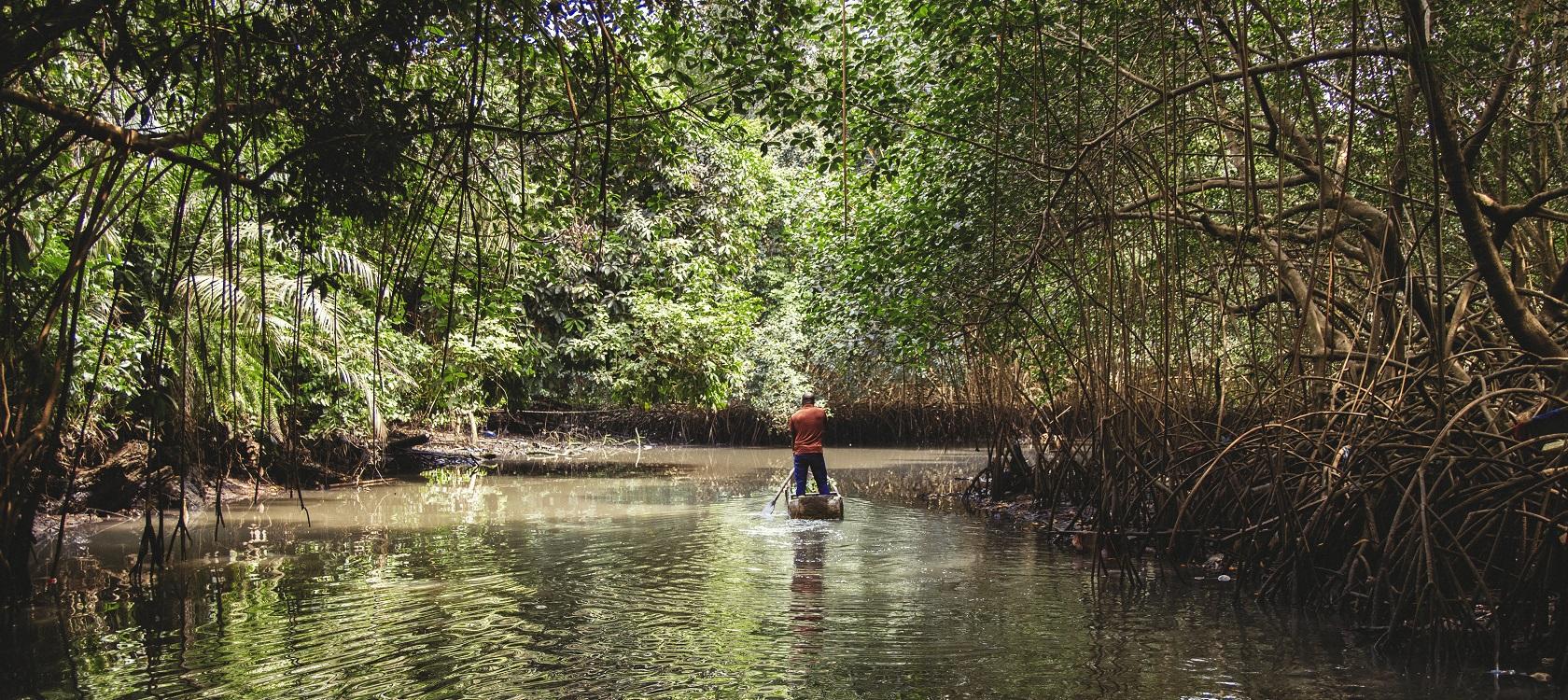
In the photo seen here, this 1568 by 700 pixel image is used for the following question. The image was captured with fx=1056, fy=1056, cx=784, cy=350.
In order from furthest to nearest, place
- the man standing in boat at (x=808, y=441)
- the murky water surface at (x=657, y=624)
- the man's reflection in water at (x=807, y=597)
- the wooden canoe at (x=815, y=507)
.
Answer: the man standing in boat at (x=808, y=441)
the wooden canoe at (x=815, y=507)
the man's reflection in water at (x=807, y=597)
the murky water surface at (x=657, y=624)

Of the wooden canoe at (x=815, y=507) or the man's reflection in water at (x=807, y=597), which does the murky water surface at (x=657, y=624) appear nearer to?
the man's reflection in water at (x=807, y=597)

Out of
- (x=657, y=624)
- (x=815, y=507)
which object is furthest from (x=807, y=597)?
(x=815, y=507)

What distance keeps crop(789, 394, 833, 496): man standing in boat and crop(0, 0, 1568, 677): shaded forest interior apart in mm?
1316

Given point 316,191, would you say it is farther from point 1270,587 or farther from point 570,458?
point 570,458

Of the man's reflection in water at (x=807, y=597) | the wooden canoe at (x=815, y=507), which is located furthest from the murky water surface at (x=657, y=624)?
the wooden canoe at (x=815, y=507)

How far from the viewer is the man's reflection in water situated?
6102mm

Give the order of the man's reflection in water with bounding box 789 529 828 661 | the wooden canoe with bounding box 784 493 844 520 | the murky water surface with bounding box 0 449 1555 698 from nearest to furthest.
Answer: the murky water surface with bounding box 0 449 1555 698
the man's reflection in water with bounding box 789 529 828 661
the wooden canoe with bounding box 784 493 844 520

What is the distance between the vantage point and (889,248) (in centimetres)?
1180

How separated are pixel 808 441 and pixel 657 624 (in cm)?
608

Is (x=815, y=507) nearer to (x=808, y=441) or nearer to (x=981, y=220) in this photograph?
(x=808, y=441)

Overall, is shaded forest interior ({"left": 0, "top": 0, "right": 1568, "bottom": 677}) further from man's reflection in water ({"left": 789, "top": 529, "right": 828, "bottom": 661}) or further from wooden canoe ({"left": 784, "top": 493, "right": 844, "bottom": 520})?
man's reflection in water ({"left": 789, "top": 529, "right": 828, "bottom": 661})

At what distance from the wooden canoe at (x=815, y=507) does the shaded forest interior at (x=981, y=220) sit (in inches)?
83.3

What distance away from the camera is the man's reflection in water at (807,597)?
6102mm

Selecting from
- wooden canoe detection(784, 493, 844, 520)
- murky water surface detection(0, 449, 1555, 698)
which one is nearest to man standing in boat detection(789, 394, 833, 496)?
wooden canoe detection(784, 493, 844, 520)
